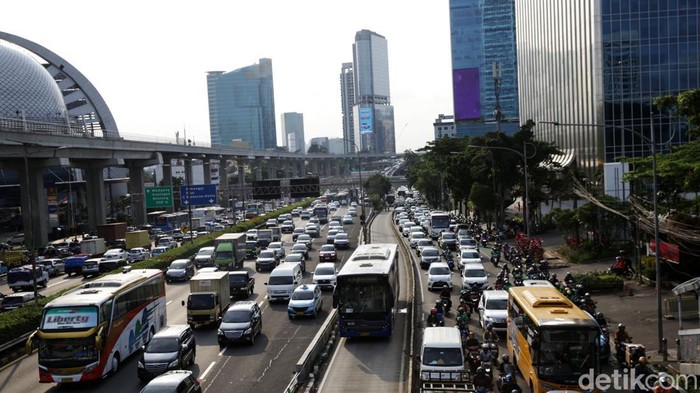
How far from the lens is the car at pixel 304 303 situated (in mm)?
29364

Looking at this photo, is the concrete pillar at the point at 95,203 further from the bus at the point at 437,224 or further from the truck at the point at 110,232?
the bus at the point at 437,224

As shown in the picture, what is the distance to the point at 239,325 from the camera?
81.6 ft

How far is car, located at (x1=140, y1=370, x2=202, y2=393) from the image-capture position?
16109 mm

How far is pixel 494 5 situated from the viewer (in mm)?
182375

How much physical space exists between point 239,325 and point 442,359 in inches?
363

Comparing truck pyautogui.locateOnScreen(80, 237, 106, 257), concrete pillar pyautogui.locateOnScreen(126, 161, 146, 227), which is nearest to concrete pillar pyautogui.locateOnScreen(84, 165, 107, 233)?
concrete pillar pyautogui.locateOnScreen(126, 161, 146, 227)

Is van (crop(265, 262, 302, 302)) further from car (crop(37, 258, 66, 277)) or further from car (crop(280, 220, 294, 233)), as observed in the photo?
car (crop(280, 220, 294, 233))

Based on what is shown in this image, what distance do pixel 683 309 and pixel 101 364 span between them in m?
20.7

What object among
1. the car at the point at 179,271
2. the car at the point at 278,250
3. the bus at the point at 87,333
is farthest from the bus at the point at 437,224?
the bus at the point at 87,333

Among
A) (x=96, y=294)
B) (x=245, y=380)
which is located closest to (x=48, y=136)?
(x=96, y=294)

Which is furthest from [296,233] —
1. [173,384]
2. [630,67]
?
[173,384]

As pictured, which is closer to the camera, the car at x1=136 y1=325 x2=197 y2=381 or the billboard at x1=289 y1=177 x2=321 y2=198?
the car at x1=136 y1=325 x2=197 y2=381

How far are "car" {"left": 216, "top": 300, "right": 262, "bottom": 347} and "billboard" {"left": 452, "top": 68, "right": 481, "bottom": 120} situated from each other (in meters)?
141

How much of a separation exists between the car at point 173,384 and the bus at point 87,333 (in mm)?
4757
